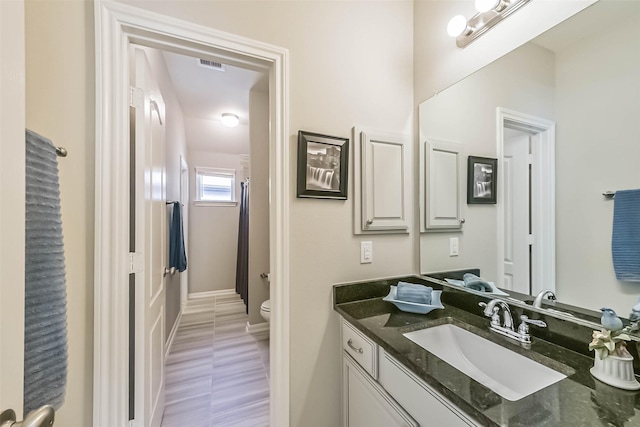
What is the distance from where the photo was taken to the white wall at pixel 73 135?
2.96 ft

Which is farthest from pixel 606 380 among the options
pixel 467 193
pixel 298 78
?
pixel 298 78

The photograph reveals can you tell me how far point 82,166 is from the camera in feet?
3.19

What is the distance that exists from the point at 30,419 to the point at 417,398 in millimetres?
928

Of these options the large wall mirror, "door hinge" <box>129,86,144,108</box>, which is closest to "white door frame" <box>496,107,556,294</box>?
the large wall mirror

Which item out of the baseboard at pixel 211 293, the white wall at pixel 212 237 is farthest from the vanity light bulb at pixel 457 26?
the baseboard at pixel 211 293

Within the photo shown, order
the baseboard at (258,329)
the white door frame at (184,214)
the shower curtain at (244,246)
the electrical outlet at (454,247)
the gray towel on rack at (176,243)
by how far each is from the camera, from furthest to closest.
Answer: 1. the shower curtain at (244,246)
2. the white door frame at (184,214)
3. the baseboard at (258,329)
4. the gray towel on rack at (176,243)
5. the electrical outlet at (454,247)

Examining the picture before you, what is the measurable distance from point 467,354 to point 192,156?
4.30m

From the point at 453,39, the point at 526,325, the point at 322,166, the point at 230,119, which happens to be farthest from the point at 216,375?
the point at 230,119

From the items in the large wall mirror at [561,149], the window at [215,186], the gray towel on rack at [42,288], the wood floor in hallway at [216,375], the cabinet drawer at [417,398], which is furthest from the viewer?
the window at [215,186]

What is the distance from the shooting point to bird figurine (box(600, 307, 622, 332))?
0.75m

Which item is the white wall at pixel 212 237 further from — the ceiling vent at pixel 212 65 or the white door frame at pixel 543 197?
the white door frame at pixel 543 197

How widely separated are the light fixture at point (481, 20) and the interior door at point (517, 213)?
522mm

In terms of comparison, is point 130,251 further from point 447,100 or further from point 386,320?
point 447,100

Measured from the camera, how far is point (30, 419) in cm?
39
